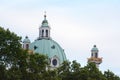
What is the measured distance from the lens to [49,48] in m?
178

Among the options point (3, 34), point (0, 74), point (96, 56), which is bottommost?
point (0, 74)

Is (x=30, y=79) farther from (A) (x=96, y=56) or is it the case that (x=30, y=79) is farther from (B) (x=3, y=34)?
(A) (x=96, y=56)

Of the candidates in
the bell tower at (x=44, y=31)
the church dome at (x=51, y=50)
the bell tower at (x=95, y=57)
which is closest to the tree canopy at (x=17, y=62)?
the church dome at (x=51, y=50)

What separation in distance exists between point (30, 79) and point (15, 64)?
354 centimetres

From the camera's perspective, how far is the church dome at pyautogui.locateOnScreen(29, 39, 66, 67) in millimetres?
177125

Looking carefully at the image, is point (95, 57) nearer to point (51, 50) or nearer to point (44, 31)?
point (51, 50)

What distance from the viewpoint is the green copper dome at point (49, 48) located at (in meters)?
178

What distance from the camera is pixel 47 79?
296ft

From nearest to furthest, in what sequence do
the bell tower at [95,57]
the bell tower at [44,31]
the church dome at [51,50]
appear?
the church dome at [51,50]
the bell tower at [44,31]
the bell tower at [95,57]

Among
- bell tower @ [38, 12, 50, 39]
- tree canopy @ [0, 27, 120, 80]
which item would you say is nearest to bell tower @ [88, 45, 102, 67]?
bell tower @ [38, 12, 50, 39]

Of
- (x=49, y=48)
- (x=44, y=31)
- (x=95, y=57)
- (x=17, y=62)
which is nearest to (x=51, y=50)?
(x=49, y=48)

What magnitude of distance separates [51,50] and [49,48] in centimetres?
77

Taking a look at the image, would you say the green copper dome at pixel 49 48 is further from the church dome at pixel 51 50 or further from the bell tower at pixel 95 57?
the bell tower at pixel 95 57

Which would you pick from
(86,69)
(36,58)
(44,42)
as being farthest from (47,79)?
(44,42)
